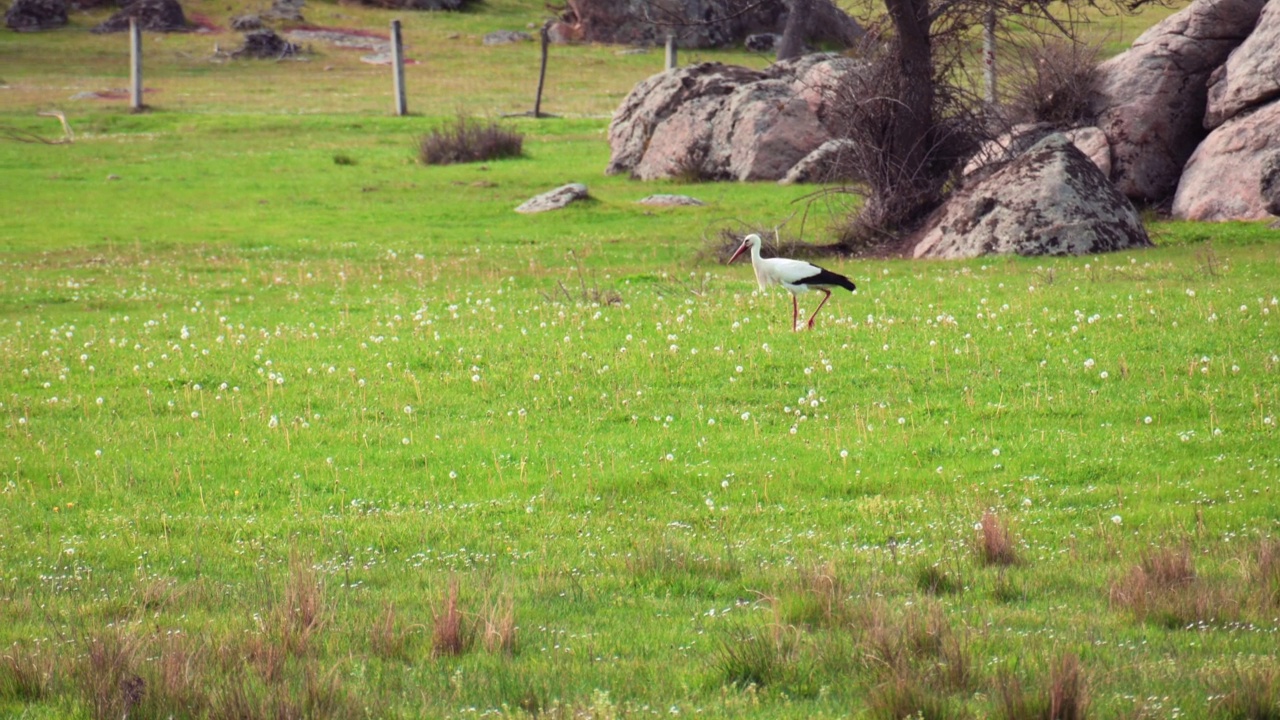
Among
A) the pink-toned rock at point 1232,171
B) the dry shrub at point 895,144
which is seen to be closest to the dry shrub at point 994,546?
the dry shrub at point 895,144

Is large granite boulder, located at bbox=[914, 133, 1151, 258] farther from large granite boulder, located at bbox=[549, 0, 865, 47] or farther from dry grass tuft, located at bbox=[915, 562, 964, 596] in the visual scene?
large granite boulder, located at bbox=[549, 0, 865, 47]

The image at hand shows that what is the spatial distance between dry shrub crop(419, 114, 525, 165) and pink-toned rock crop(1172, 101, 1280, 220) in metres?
21.6

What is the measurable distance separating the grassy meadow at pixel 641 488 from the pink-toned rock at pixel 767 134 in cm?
1152

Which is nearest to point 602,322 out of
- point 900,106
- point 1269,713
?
point 900,106

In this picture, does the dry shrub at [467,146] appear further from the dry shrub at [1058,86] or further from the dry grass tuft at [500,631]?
the dry grass tuft at [500,631]

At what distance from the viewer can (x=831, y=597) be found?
653cm

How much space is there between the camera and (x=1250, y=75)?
78.0ft

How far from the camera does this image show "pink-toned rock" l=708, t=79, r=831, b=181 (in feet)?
113

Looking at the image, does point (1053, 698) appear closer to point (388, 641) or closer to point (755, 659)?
point (755, 659)

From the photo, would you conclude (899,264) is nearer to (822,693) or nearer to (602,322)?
(602,322)

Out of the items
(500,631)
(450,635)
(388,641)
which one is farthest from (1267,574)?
(388,641)

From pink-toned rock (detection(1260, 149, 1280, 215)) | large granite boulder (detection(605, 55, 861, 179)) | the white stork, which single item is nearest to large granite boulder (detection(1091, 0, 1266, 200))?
pink-toned rock (detection(1260, 149, 1280, 215))

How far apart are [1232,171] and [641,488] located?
18.2m

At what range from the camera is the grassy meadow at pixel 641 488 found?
575 cm
